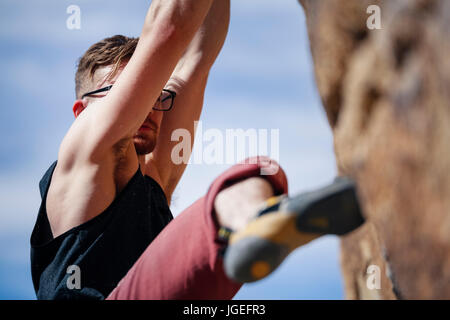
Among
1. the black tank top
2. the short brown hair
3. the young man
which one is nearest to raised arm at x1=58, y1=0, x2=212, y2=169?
the young man

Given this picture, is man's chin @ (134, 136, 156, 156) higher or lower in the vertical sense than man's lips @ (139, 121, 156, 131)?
lower

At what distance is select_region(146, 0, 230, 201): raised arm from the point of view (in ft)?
6.43

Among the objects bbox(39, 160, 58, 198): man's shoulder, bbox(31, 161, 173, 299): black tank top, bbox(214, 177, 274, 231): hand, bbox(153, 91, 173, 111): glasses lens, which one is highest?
bbox(153, 91, 173, 111): glasses lens

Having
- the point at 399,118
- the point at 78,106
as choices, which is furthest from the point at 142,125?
the point at 399,118

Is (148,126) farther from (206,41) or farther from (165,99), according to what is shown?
(206,41)

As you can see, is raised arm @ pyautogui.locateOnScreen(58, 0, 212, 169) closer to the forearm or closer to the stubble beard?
the stubble beard

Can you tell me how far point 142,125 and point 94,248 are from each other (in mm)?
477

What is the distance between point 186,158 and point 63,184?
835 mm

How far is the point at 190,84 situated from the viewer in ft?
6.55

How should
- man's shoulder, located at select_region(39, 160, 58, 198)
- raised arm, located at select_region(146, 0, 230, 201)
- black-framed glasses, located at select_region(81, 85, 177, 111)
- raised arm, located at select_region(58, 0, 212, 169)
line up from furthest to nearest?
raised arm, located at select_region(146, 0, 230, 201)
black-framed glasses, located at select_region(81, 85, 177, 111)
man's shoulder, located at select_region(39, 160, 58, 198)
raised arm, located at select_region(58, 0, 212, 169)

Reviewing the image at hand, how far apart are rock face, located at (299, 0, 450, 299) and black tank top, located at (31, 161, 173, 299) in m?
0.71
